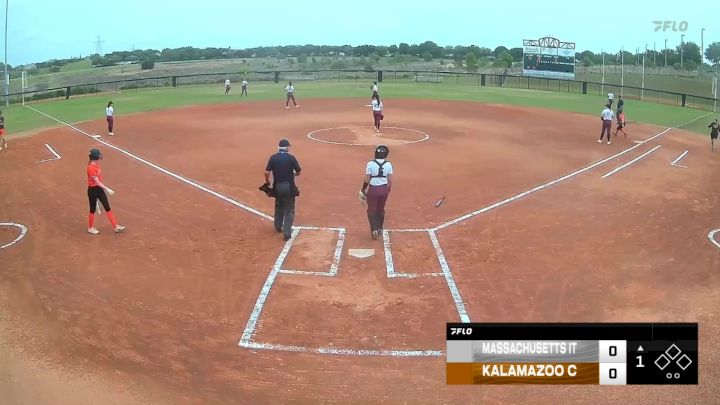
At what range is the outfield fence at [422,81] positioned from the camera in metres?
47.2

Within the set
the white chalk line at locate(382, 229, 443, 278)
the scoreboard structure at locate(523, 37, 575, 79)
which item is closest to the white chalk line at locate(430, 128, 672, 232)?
the white chalk line at locate(382, 229, 443, 278)

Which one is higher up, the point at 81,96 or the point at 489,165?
the point at 81,96

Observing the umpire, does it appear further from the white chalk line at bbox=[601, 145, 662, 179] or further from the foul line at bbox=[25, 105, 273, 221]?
the white chalk line at bbox=[601, 145, 662, 179]

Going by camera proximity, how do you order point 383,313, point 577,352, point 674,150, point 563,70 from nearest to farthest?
point 577,352, point 383,313, point 674,150, point 563,70

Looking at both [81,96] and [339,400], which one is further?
[81,96]

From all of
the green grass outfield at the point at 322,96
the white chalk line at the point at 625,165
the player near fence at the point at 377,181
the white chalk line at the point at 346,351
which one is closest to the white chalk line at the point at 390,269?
the player near fence at the point at 377,181

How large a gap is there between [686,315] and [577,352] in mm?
3587

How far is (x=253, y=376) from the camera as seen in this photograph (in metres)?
8.48

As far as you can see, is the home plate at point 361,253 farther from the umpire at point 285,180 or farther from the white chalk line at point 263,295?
the umpire at point 285,180

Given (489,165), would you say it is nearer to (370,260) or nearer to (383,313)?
(370,260)

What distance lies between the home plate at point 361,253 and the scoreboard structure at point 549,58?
162 feet

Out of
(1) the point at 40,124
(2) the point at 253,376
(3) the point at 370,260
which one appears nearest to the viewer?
(2) the point at 253,376

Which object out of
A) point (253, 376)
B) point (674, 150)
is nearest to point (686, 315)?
point (253, 376)

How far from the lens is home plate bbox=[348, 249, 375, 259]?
42.4 feet
